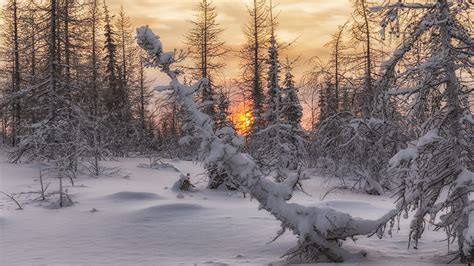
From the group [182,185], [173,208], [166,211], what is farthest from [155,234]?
[182,185]

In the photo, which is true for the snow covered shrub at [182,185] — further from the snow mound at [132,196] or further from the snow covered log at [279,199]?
the snow covered log at [279,199]

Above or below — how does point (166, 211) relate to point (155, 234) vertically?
above

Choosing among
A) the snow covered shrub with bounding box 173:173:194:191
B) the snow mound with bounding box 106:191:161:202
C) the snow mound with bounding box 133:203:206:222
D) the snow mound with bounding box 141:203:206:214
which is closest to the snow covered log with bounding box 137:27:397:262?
the snow mound with bounding box 133:203:206:222

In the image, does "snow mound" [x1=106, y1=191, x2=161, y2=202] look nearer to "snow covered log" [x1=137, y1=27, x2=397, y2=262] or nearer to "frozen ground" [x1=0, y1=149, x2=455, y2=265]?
"frozen ground" [x1=0, y1=149, x2=455, y2=265]

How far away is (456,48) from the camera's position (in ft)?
21.4

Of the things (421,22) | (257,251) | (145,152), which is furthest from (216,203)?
(145,152)

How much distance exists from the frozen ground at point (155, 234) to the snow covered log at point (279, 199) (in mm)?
471

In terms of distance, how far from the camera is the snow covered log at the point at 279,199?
23.1 feet

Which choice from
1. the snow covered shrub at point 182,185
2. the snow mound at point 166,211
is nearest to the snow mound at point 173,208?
the snow mound at point 166,211

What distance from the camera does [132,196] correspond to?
12836 millimetres

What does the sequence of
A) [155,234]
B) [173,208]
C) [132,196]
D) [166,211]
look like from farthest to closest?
[132,196], [173,208], [166,211], [155,234]

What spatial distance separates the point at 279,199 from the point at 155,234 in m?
2.94

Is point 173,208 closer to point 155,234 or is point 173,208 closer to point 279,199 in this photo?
point 155,234

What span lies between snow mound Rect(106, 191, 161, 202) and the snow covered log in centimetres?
588
